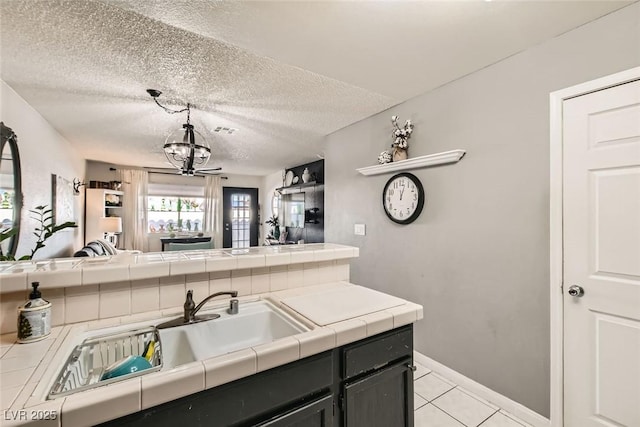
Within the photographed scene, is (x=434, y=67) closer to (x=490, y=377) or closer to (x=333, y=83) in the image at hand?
(x=333, y=83)

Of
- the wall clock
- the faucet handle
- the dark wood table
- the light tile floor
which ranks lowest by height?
the light tile floor

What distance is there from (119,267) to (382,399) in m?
1.24

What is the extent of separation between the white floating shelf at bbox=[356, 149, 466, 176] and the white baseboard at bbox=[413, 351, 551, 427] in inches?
66.8

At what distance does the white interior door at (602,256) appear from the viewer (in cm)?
137

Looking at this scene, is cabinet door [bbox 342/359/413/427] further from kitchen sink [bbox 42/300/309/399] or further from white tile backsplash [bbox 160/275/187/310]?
white tile backsplash [bbox 160/275/187/310]

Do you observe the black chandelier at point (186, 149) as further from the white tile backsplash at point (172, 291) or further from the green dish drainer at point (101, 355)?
the green dish drainer at point (101, 355)

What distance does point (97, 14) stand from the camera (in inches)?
58.8

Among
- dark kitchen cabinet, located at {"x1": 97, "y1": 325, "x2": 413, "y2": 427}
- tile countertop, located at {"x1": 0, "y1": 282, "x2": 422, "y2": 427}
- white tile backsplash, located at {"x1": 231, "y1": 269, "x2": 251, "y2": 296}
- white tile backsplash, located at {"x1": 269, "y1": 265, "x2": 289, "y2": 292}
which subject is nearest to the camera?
tile countertop, located at {"x1": 0, "y1": 282, "x2": 422, "y2": 427}

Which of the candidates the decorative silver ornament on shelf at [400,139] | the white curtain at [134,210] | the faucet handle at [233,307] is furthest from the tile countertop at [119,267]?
the white curtain at [134,210]

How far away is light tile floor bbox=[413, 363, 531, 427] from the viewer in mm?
1734

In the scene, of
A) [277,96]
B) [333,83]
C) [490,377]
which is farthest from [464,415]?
[277,96]

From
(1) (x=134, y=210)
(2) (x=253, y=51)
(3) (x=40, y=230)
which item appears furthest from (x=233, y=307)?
(1) (x=134, y=210)

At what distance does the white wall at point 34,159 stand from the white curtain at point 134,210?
6.61ft

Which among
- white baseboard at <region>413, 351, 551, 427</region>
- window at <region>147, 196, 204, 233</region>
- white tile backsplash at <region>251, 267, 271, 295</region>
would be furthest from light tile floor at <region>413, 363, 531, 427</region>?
window at <region>147, 196, 204, 233</region>
